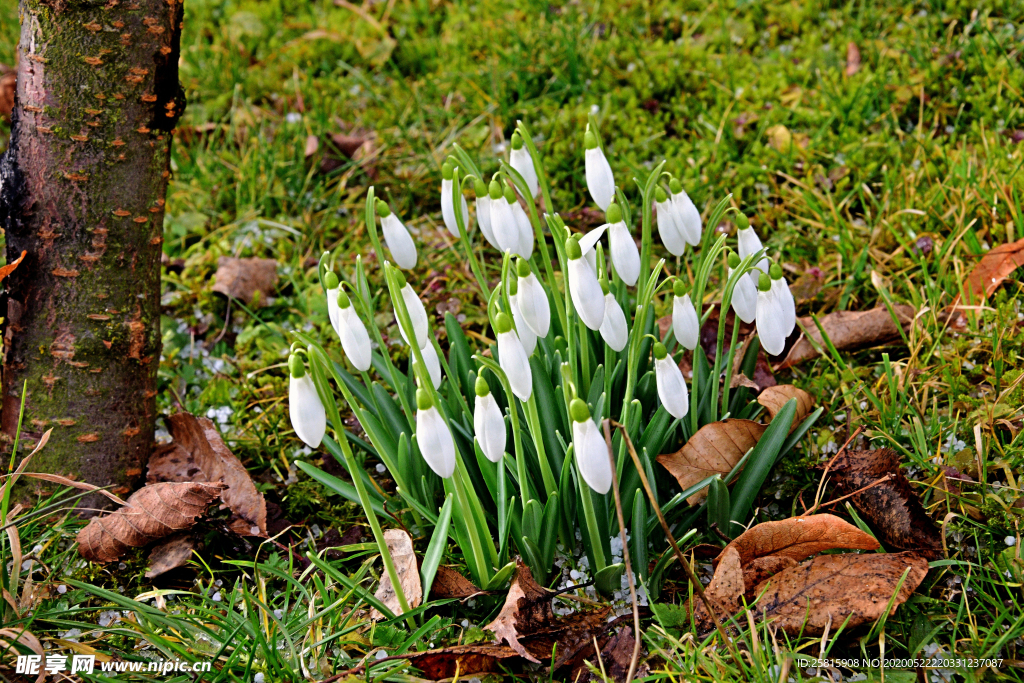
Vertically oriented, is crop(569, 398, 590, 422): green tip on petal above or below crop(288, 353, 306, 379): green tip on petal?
below

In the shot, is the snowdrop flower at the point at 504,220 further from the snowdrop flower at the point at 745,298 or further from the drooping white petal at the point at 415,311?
the snowdrop flower at the point at 745,298

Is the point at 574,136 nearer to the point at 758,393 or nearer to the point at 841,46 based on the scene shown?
the point at 841,46

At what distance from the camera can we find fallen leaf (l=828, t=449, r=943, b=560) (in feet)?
5.61

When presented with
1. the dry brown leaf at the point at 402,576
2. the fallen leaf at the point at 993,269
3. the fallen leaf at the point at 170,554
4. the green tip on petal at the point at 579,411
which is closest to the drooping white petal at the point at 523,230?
the green tip on petal at the point at 579,411

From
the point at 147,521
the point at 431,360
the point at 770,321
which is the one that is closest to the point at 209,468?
the point at 147,521

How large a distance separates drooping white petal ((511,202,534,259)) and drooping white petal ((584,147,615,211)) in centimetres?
20

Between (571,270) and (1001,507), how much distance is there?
1169 mm

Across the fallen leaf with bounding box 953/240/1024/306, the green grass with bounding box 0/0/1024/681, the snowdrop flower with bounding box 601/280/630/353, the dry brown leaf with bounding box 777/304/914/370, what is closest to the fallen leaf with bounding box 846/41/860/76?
the green grass with bounding box 0/0/1024/681

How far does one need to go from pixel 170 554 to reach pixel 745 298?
153cm

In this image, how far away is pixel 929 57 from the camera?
3.23 m

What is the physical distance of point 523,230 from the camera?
5.56ft

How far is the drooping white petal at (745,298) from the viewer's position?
1.67m

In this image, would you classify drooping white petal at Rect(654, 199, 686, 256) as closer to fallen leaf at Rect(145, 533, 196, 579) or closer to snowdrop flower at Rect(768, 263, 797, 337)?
snowdrop flower at Rect(768, 263, 797, 337)

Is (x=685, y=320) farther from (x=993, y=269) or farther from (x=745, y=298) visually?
(x=993, y=269)
